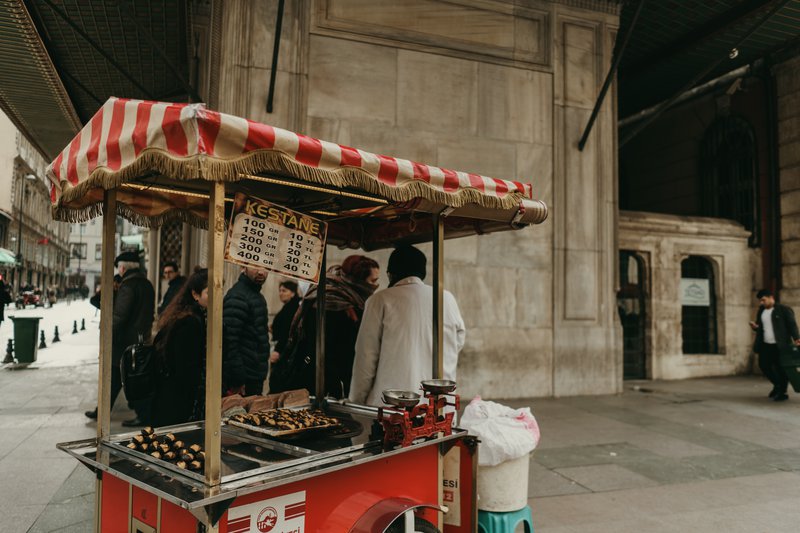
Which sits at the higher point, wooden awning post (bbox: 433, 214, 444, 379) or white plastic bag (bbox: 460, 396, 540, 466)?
wooden awning post (bbox: 433, 214, 444, 379)

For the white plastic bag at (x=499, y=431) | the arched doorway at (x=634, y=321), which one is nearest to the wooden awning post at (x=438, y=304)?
the white plastic bag at (x=499, y=431)

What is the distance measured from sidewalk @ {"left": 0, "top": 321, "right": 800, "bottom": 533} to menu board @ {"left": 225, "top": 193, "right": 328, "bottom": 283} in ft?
8.95

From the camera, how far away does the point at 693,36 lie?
11805 millimetres

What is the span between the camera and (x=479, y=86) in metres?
9.71

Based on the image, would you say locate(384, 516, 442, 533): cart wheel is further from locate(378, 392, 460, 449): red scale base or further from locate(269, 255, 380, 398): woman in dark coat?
locate(269, 255, 380, 398): woman in dark coat

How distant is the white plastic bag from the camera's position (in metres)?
3.69

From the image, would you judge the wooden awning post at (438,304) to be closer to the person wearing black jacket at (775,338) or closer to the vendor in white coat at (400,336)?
the vendor in white coat at (400,336)

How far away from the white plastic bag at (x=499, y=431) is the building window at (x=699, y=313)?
10659 mm

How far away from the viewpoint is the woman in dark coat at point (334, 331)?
5.12 m

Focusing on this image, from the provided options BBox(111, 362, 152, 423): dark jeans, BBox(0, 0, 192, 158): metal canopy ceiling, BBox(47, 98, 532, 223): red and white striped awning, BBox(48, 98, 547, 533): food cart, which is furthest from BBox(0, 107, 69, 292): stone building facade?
BBox(47, 98, 532, 223): red and white striped awning

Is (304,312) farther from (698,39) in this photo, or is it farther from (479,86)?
(698,39)

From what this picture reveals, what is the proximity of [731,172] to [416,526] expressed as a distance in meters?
14.4

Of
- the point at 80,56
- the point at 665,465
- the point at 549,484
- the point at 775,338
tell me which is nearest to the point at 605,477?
the point at 549,484

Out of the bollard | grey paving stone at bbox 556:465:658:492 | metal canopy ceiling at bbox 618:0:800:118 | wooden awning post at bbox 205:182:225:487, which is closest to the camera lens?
wooden awning post at bbox 205:182:225:487
